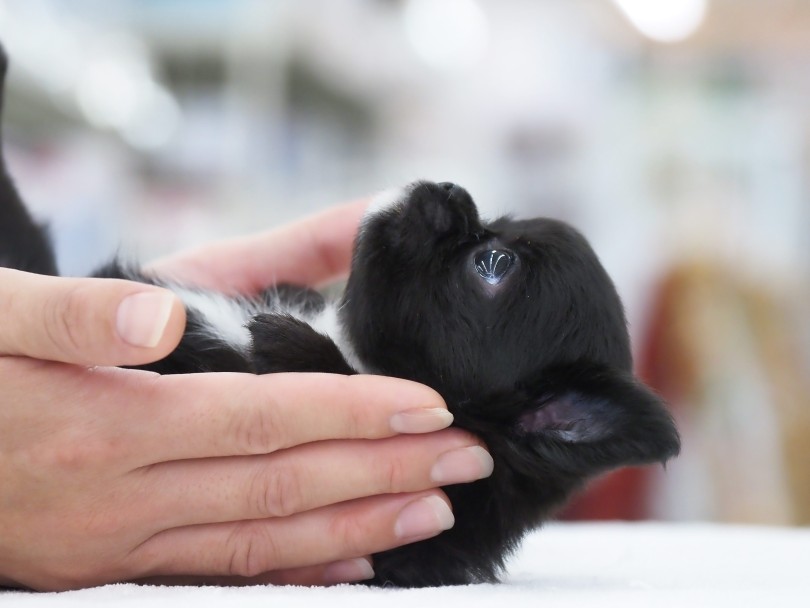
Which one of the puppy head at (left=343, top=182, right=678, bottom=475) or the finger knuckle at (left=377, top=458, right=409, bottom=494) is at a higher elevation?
the puppy head at (left=343, top=182, right=678, bottom=475)

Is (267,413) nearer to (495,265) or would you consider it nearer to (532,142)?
(495,265)

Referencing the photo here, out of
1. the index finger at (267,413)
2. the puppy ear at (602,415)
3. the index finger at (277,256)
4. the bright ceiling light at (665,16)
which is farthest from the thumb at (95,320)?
the bright ceiling light at (665,16)

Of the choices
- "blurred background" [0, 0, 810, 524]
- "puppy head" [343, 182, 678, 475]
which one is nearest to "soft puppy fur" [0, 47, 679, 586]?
"puppy head" [343, 182, 678, 475]

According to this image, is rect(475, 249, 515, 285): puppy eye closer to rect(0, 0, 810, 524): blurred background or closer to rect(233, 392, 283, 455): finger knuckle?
rect(233, 392, 283, 455): finger knuckle

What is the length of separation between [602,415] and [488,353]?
0.55ft

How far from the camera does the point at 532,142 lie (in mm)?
5156

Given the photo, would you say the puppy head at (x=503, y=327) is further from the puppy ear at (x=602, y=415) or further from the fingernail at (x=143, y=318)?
the fingernail at (x=143, y=318)

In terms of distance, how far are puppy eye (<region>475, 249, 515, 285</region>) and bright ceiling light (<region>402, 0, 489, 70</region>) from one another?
13.4 feet

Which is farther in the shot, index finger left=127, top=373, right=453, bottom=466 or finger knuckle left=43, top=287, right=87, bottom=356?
index finger left=127, top=373, right=453, bottom=466

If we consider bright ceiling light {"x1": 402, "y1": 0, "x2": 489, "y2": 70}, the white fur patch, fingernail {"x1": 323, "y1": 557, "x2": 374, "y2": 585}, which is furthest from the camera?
bright ceiling light {"x1": 402, "y1": 0, "x2": 489, "y2": 70}

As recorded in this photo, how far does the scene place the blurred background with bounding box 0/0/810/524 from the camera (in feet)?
11.2

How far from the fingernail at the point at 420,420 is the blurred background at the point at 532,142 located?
223cm

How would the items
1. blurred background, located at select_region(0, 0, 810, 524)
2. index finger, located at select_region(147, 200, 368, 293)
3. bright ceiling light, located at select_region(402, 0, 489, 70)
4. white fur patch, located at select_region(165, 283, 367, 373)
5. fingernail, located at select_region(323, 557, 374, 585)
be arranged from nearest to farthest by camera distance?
fingernail, located at select_region(323, 557, 374, 585), white fur patch, located at select_region(165, 283, 367, 373), index finger, located at select_region(147, 200, 368, 293), blurred background, located at select_region(0, 0, 810, 524), bright ceiling light, located at select_region(402, 0, 489, 70)

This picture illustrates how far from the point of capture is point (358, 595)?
0.95 m
